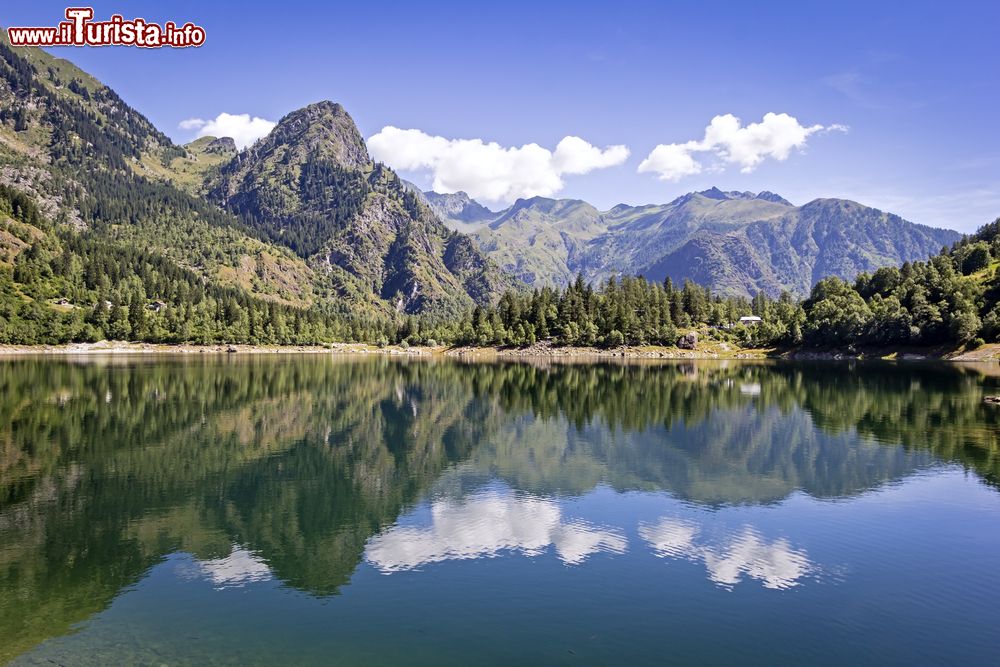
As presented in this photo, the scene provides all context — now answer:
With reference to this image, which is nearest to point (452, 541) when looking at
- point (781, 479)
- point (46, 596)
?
point (46, 596)

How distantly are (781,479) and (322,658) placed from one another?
35.6 metres

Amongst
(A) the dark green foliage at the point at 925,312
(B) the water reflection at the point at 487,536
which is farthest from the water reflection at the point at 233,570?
(A) the dark green foliage at the point at 925,312

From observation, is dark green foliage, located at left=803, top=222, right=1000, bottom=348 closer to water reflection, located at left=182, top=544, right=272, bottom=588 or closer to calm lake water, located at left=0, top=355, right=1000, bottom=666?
calm lake water, located at left=0, top=355, right=1000, bottom=666

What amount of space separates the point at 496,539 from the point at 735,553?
11248 millimetres

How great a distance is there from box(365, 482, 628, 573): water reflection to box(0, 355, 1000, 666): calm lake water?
6.9 inches

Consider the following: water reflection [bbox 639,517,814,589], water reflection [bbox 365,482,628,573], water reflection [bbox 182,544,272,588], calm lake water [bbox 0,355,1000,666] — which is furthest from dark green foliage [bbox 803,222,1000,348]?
water reflection [bbox 182,544,272,588]

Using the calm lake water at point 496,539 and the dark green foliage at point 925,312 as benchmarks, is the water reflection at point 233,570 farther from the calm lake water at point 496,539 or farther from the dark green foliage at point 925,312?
the dark green foliage at point 925,312

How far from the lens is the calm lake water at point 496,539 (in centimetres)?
1995

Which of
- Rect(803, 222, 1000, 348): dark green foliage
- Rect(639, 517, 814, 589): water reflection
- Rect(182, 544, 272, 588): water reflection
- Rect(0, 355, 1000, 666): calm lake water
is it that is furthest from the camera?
Rect(803, 222, 1000, 348): dark green foliage

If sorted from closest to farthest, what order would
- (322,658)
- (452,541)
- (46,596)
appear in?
1. (322,658)
2. (46,596)
3. (452,541)

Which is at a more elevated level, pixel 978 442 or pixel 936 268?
pixel 936 268

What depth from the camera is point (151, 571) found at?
84.0 ft

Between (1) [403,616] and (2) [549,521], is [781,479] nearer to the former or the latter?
(2) [549,521]

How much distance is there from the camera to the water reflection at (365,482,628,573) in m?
28.2
